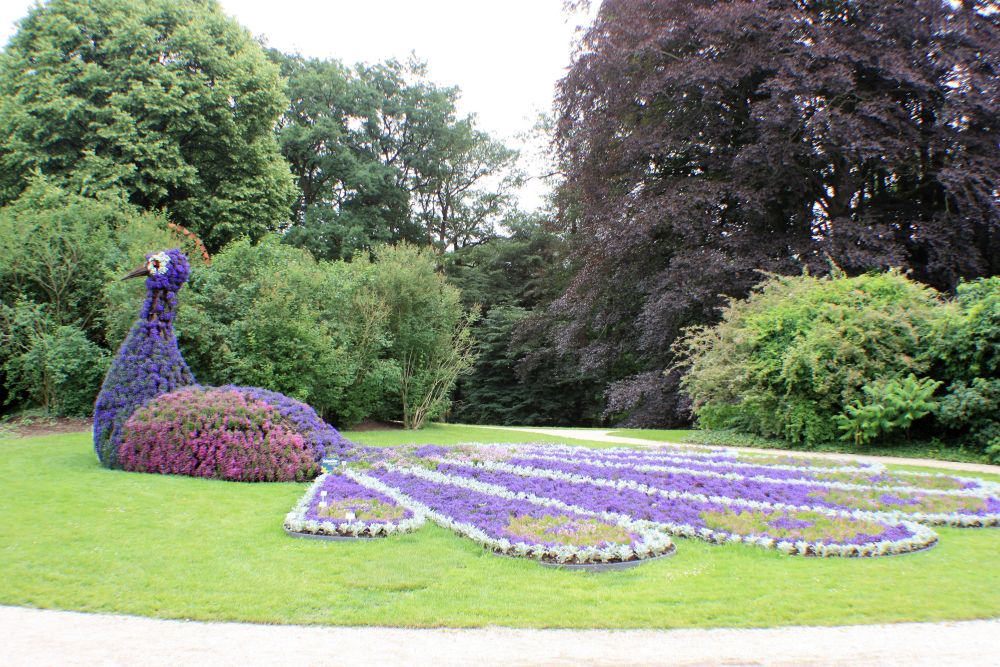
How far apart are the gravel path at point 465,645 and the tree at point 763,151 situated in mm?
13344

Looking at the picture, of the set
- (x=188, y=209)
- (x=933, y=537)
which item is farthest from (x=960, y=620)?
(x=188, y=209)

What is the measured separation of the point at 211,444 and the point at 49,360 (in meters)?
9.19

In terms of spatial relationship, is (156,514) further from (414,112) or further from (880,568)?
(414,112)

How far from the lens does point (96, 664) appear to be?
11.2 ft

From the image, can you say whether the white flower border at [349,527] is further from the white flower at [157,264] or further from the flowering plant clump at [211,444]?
the white flower at [157,264]

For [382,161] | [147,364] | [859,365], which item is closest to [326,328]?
[147,364]

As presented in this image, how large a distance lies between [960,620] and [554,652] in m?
2.55

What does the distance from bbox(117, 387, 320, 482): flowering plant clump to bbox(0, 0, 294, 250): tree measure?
12918mm

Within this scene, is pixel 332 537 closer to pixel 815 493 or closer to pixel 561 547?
pixel 561 547

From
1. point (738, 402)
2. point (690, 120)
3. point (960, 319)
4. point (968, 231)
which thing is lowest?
point (738, 402)

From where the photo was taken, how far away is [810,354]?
12.5 m

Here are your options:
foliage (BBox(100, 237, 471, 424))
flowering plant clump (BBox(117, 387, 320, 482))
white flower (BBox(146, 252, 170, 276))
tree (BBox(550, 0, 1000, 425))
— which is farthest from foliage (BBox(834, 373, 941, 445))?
white flower (BBox(146, 252, 170, 276))

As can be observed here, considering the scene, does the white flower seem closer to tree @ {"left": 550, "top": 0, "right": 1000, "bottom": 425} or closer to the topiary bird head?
the topiary bird head

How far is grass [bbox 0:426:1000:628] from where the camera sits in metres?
4.14
